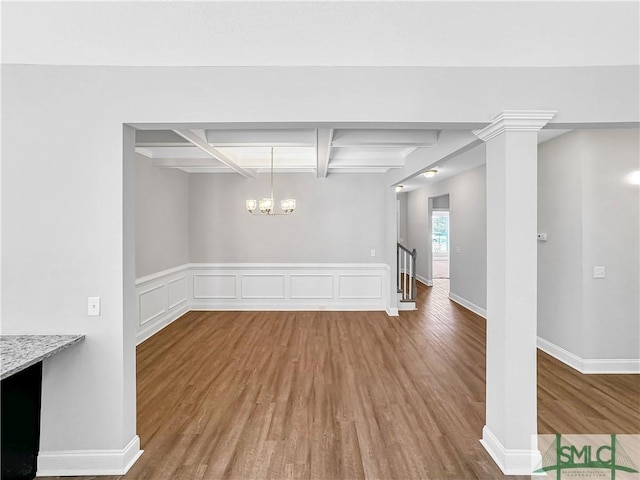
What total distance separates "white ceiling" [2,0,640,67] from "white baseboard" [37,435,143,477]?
2.55 metres

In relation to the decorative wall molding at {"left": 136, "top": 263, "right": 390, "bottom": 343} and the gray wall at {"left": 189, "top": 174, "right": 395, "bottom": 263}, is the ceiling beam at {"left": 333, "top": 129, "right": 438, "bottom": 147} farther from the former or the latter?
the decorative wall molding at {"left": 136, "top": 263, "right": 390, "bottom": 343}

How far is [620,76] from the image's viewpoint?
2154 mm

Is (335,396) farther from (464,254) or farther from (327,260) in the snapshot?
(464,254)

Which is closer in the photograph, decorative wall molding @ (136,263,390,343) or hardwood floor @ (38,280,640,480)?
hardwood floor @ (38,280,640,480)

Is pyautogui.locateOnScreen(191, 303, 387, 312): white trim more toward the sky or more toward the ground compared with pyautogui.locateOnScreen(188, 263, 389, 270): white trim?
more toward the ground

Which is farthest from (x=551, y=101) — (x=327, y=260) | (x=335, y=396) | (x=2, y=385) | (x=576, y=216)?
(x=327, y=260)

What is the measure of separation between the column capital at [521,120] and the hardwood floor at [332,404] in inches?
88.0

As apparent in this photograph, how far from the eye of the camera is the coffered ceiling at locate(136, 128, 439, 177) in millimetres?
3469

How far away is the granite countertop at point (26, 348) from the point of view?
1.71 meters

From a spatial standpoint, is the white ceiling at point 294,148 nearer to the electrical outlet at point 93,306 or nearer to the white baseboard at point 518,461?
the electrical outlet at point 93,306

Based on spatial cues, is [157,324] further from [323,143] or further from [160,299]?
[323,143]

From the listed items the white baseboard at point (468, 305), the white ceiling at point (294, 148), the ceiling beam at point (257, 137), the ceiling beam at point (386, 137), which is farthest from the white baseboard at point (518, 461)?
the white baseboard at point (468, 305)

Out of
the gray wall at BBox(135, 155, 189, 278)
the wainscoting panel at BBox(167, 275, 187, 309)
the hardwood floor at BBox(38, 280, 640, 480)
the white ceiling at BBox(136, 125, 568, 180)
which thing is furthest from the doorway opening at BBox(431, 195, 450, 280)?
the gray wall at BBox(135, 155, 189, 278)

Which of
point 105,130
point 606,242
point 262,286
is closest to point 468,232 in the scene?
point 606,242
